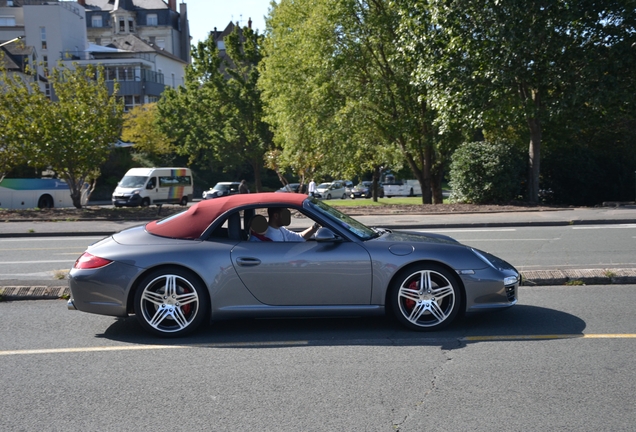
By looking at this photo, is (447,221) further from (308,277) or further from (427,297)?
(308,277)

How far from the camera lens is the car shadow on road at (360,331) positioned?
6375 millimetres

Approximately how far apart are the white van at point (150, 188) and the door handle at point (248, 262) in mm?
33628

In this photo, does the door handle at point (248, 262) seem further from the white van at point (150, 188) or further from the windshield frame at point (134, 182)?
the windshield frame at point (134, 182)

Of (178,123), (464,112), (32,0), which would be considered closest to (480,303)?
(464,112)

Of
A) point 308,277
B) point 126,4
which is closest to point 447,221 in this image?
point 308,277

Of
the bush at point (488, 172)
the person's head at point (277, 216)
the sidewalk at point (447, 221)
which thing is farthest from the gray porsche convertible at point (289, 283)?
the bush at point (488, 172)

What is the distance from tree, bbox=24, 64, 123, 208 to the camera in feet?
86.7

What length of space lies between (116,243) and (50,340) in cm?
109

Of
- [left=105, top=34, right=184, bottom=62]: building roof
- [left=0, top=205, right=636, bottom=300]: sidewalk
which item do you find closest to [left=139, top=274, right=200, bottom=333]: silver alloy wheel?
[left=0, top=205, right=636, bottom=300]: sidewalk

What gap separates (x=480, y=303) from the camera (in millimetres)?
6609

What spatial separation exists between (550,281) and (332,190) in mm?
54160

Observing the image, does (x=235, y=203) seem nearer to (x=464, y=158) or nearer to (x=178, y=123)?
(x=464, y=158)

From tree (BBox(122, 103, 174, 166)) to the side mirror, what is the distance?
55.6 m

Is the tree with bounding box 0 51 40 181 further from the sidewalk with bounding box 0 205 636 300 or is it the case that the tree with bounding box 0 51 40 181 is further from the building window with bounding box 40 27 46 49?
the building window with bounding box 40 27 46 49
